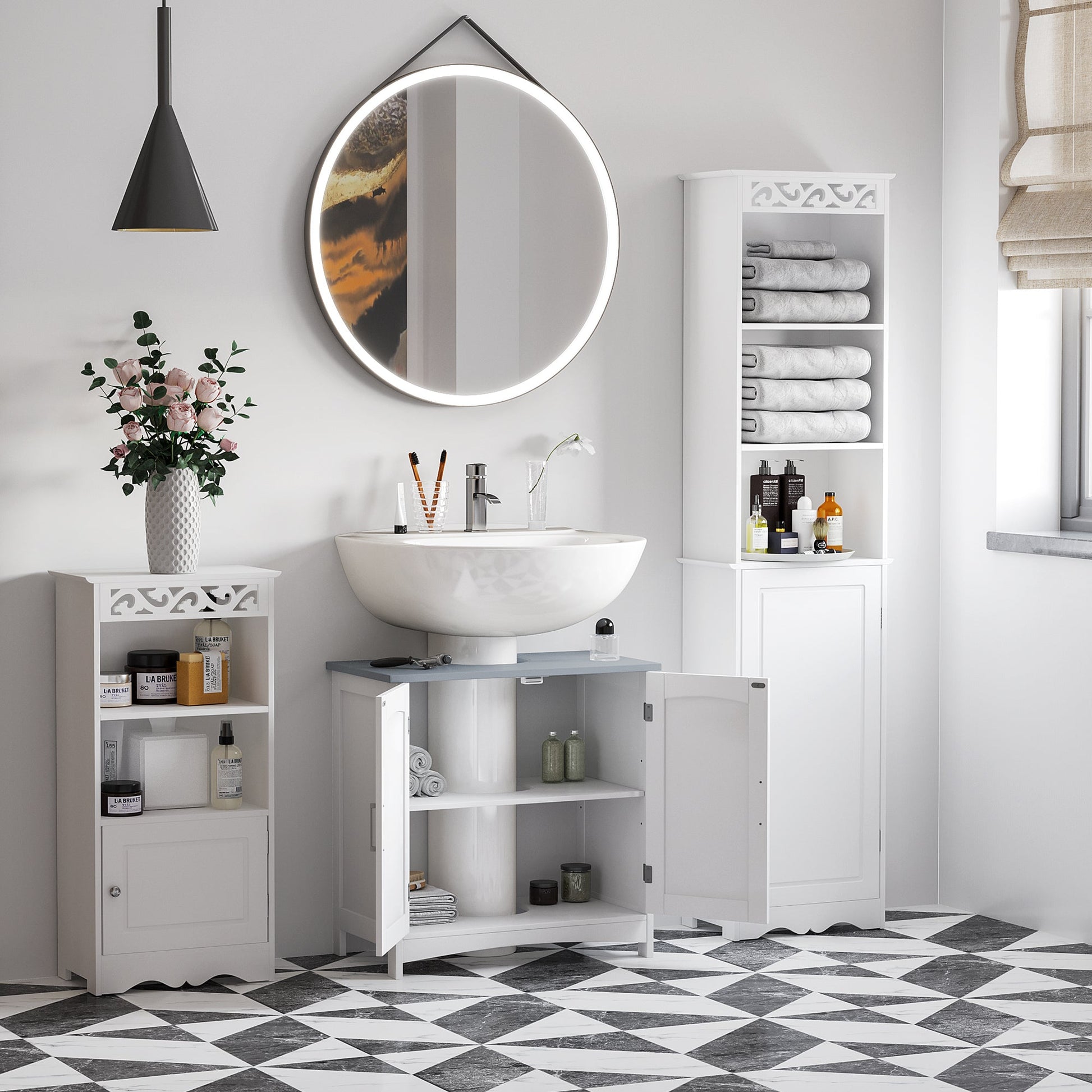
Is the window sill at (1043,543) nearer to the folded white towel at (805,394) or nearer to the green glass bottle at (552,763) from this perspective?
the folded white towel at (805,394)

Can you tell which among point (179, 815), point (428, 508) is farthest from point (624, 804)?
point (179, 815)

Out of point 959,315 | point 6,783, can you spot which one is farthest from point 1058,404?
point 6,783

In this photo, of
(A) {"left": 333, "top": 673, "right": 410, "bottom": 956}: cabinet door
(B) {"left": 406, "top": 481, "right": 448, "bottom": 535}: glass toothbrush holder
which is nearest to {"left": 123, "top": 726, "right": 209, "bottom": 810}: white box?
(A) {"left": 333, "top": 673, "right": 410, "bottom": 956}: cabinet door

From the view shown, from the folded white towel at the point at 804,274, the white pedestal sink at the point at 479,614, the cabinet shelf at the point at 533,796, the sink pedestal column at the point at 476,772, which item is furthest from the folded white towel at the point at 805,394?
the cabinet shelf at the point at 533,796

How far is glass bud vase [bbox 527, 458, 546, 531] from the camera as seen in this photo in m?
4.04

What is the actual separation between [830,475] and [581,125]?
1.15 meters

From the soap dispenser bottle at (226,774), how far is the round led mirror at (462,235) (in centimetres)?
95

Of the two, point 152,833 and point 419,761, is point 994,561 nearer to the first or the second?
point 419,761

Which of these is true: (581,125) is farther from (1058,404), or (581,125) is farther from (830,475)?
(1058,404)

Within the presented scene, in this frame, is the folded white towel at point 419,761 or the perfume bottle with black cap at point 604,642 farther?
the perfume bottle with black cap at point 604,642

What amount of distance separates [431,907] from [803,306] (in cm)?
175

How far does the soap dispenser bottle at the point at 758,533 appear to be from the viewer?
13.5 ft

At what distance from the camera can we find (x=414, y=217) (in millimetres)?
3916

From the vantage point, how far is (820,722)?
13.6 feet
